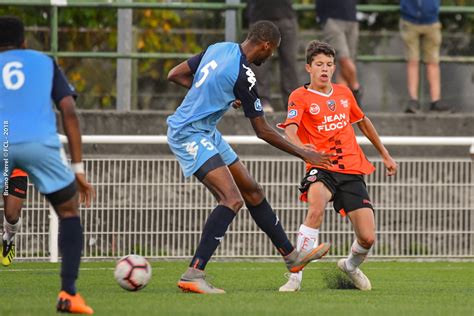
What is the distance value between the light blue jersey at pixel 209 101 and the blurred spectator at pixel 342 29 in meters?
5.40

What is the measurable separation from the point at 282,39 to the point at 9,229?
14.0 feet

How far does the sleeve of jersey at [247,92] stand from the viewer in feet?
34.0

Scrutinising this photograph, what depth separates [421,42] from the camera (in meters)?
16.6

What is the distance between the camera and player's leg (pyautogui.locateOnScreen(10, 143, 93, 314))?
27.6ft

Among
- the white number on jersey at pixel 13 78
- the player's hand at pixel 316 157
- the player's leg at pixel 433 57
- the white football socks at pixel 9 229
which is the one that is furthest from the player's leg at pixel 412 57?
the white number on jersey at pixel 13 78

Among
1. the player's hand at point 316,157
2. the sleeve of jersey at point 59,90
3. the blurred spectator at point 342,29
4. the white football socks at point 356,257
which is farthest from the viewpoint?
the blurred spectator at point 342,29

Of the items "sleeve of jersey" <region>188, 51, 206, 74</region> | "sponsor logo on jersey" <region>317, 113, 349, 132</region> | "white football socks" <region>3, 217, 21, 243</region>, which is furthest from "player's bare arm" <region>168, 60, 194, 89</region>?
Result: "white football socks" <region>3, 217, 21, 243</region>

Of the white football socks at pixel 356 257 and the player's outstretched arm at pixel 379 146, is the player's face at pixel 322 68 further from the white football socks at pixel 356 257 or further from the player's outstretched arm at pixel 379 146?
the white football socks at pixel 356 257

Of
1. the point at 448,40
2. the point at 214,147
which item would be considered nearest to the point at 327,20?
the point at 448,40

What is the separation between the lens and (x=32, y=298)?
9844 mm

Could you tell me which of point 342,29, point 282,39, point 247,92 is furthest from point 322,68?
point 342,29

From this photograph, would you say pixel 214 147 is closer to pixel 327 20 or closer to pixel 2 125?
pixel 2 125

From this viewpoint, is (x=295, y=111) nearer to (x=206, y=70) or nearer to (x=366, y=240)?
(x=206, y=70)

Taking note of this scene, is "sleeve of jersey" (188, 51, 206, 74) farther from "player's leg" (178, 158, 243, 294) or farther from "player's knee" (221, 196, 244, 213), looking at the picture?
"player's knee" (221, 196, 244, 213)
